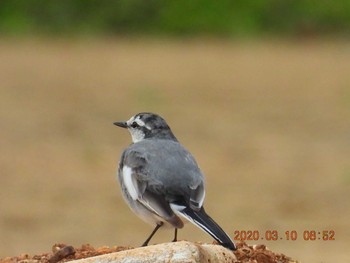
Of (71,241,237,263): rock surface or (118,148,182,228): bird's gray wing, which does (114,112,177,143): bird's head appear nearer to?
(118,148,182,228): bird's gray wing

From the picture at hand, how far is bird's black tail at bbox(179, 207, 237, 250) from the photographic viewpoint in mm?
6770

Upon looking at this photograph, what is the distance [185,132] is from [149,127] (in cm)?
1123

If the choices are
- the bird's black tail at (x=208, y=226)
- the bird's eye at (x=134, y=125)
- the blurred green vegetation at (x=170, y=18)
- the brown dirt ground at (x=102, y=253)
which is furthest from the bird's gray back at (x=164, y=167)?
the blurred green vegetation at (x=170, y=18)

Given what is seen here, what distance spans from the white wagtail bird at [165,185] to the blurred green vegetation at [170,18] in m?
22.6

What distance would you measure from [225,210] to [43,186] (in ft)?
8.77

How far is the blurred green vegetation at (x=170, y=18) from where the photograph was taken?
3034 cm

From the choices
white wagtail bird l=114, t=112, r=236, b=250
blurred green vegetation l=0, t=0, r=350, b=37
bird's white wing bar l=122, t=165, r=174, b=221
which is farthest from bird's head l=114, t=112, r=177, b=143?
blurred green vegetation l=0, t=0, r=350, b=37

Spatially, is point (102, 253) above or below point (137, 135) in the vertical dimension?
below

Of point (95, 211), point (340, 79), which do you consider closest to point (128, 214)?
point (95, 211)

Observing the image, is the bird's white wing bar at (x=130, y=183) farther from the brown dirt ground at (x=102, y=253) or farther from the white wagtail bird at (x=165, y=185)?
the brown dirt ground at (x=102, y=253)

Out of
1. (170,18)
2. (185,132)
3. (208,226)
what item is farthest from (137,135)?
(170,18)

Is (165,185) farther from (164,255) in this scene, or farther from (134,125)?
(134,125)

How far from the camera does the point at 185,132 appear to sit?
19109 millimetres

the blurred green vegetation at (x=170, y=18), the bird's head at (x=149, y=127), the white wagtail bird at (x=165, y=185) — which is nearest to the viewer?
the white wagtail bird at (x=165, y=185)
